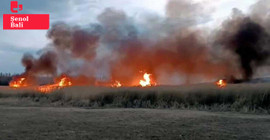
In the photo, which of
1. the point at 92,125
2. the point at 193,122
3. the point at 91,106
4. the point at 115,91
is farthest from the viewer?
the point at 115,91

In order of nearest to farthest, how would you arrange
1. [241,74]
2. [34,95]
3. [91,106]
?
[91,106] → [34,95] → [241,74]

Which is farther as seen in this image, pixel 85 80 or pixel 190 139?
pixel 85 80

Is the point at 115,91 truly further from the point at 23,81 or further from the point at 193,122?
the point at 23,81

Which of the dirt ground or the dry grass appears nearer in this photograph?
the dirt ground

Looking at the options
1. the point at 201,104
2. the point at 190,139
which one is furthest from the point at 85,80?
the point at 190,139

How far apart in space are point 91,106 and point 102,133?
11317 millimetres

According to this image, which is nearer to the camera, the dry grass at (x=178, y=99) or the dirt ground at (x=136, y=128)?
the dirt ground at (x=136, y=128)

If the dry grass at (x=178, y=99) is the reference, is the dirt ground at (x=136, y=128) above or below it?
below

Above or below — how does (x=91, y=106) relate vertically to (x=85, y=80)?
below

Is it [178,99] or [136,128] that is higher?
[178,99]

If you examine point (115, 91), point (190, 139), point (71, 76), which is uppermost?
point (71, 76)

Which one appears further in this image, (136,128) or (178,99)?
(178,99)

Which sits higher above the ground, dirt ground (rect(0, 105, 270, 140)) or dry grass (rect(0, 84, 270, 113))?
dry grass (rect(0, 84, 270, 113))

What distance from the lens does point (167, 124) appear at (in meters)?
12.6
